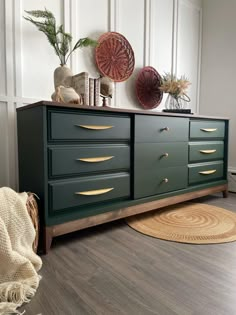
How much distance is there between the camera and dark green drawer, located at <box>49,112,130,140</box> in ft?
4.01

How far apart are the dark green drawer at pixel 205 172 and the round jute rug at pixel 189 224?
233 millimetres

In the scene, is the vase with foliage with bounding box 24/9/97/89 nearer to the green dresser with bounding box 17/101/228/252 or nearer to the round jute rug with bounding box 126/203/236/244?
the green dresser with bounding box 17/101/228/252

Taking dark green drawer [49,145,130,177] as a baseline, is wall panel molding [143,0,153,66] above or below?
above

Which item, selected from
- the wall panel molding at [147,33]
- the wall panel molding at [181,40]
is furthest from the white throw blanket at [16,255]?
the wall panel molding at [181,40]

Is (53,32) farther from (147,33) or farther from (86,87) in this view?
(147,33)

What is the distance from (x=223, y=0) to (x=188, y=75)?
33.9 inches

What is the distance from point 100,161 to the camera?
1403 mm

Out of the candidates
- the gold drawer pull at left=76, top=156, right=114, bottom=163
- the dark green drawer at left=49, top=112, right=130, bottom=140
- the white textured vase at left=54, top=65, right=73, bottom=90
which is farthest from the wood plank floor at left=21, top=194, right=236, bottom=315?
the white textured vase at left=54, top=65, right=73, bottom=90

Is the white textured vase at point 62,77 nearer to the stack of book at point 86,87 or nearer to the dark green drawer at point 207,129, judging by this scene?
the stack of book at point 86,87

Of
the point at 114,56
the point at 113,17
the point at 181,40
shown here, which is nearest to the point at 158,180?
the point at 114,56

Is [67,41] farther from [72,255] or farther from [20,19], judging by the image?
[72,255]

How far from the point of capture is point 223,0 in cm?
265

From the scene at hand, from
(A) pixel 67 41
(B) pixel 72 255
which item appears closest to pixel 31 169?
(B) pixel 72 255

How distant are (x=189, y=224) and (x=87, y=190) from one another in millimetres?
736
